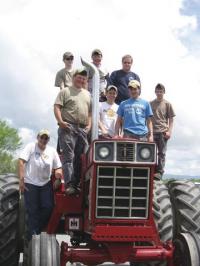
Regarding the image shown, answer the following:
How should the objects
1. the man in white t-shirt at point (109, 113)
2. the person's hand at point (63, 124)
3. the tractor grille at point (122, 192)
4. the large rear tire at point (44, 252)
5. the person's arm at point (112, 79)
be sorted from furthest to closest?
the person's arm at point (112, 79) < the man in white t-shirt at point (109, 113) < the person's hand at point (63, 124) < the tractor grille at point (122, 192) < the large rear tire at point (44, 252)

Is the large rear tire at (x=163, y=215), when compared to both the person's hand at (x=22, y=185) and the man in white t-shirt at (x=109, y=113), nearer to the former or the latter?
the man in white t-shirt at (x=109, y=113)

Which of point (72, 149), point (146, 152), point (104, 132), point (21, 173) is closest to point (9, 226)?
point (21, 173)

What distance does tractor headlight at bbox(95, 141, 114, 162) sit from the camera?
6340 millimetres

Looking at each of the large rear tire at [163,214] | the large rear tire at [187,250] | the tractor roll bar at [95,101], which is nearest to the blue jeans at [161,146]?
the large rear tire at [163,214]

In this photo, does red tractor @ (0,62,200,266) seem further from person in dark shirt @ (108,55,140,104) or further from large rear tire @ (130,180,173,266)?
person in dark shirt @ (108,55,140,104)

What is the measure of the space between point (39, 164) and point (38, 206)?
1.82 ft

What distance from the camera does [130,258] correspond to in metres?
6.58

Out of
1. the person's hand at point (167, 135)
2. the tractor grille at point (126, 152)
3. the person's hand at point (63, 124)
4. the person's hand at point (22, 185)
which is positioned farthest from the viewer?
the person's hand at point (167, 135)

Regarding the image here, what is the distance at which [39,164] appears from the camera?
7.97m

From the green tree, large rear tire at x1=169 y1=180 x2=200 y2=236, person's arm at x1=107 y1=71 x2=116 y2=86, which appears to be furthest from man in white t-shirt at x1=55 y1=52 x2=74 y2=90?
the green tree

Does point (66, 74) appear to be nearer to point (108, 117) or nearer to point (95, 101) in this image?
point (108, 117)

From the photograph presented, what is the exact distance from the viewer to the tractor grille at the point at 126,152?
20.7 ft

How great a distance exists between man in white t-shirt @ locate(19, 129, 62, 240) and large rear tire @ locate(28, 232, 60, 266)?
1407 millimetres

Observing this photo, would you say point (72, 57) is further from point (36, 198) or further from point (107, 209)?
point (107, 209)
